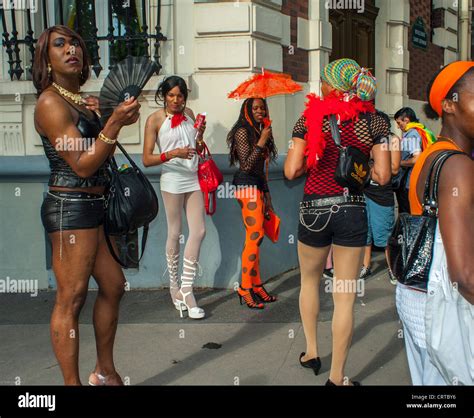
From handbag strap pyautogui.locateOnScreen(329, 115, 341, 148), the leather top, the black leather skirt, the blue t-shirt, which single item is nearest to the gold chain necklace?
the leather top

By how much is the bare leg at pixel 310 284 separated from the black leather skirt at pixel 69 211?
53.8 inches

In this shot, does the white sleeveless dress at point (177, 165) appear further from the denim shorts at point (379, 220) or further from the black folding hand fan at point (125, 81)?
the denim shorts at point (379, 220)

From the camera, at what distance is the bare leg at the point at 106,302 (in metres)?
3.44

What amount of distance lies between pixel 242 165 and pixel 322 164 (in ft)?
6.05

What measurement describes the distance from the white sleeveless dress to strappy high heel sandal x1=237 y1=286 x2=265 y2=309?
107 cm

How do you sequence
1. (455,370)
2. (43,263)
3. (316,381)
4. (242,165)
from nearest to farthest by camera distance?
(455,370) < (316,381) < (242,165) < (43,263)

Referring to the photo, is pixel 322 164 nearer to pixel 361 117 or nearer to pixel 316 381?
pixel 361 117

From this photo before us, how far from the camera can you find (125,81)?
3.24 metres

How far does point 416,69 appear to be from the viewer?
10938 millimetres

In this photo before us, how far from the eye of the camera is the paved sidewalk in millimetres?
4086

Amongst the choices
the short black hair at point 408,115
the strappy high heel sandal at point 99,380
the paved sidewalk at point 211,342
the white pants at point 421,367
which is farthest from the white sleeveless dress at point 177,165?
the white pants at point 421,367

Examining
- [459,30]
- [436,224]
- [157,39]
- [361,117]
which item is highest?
[459,30]

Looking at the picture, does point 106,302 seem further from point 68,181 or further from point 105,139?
point 105,139
